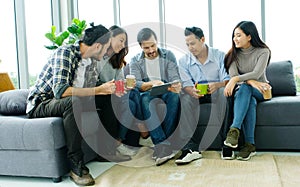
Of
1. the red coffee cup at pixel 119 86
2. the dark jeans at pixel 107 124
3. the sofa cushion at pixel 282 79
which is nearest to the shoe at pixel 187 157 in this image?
the dark jeans at pixel 107 124

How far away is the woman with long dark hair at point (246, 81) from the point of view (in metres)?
2.61

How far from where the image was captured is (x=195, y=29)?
2.94 metres

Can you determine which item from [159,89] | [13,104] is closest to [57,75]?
[13,104]

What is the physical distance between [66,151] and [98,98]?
47cm

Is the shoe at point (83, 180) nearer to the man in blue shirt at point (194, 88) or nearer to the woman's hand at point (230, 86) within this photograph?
the man in blue shirt at point (194, 88)

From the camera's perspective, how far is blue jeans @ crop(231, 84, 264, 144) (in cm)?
262

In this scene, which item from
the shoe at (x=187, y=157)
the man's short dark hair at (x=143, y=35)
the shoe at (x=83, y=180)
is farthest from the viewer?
the man's short dark hair at (x=143, y=35)

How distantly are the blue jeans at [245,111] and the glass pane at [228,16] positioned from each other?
1827mm

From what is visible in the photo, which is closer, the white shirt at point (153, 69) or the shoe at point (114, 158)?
the shoe at point (114, 158)

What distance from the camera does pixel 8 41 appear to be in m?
3.89

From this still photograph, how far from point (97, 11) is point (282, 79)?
9.47 ft

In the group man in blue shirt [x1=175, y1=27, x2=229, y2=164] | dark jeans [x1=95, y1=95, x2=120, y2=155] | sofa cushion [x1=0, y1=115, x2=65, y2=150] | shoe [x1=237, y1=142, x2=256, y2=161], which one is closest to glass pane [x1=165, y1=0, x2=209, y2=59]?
man in blue shirt [x1=175, y1=27, x2=229, y2=164]

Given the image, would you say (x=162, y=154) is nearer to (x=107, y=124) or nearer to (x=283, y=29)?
(x=107, y=124)

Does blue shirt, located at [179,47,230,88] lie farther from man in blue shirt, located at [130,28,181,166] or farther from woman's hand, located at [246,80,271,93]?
Answer: woman's hand, located at [246,80,271,93]
